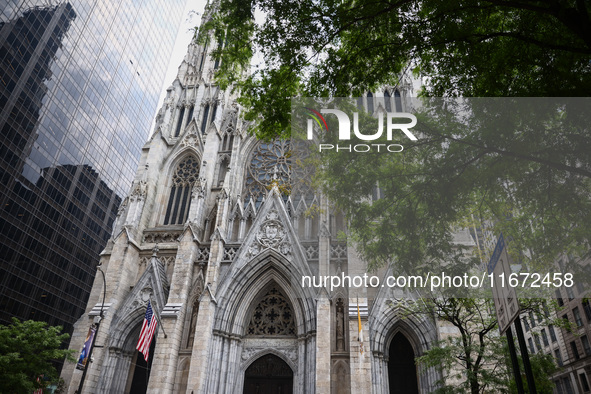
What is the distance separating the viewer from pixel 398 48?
9.04m

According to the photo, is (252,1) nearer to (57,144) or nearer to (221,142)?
(221,142)

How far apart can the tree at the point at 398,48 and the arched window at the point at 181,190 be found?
1591 centimetres

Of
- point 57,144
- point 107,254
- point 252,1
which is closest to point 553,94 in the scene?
point 252,1

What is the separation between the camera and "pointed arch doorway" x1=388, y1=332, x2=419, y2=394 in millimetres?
19438

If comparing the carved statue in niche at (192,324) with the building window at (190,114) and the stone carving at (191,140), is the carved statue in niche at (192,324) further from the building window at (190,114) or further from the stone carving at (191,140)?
the building window at (190,114)

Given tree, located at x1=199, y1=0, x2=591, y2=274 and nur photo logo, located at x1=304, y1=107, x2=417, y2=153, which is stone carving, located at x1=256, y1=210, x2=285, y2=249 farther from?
nur photo logo, located at x1=304, y1=107, x2=417, y2=153

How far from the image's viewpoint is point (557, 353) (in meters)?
34.4

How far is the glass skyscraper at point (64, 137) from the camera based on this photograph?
125 ft

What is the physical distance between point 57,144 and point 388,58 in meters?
44.1

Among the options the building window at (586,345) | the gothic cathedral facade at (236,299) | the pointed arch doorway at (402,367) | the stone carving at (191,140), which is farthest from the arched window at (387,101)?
the building window at (586,345)

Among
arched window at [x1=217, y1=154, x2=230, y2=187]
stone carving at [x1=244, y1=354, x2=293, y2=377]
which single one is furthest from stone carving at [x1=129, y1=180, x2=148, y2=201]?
stone carving at [x1=244, y1=354, x2=293, y2=377]

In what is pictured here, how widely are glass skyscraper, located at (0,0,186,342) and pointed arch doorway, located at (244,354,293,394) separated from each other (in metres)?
28.7

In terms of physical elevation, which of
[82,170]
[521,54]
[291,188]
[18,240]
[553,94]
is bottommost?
[553,94]

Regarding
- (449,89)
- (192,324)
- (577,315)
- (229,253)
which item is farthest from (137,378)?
(577,315)
